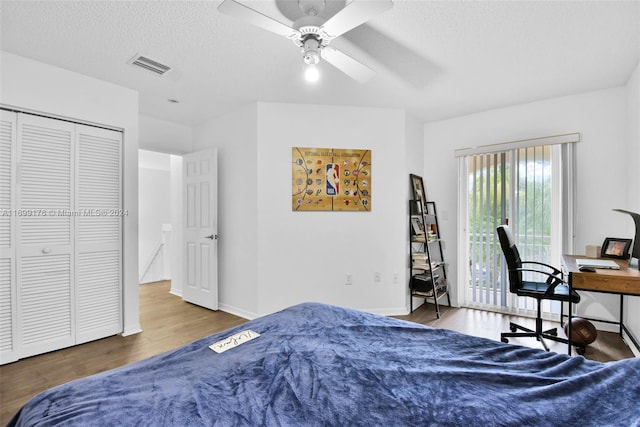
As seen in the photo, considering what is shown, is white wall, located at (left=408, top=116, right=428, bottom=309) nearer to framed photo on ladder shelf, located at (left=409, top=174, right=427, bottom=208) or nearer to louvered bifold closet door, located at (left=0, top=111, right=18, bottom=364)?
framed photo on ladder shelf, located at (left=409, top=174, right=427, bottom=208)

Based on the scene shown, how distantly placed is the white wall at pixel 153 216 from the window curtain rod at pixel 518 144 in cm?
520

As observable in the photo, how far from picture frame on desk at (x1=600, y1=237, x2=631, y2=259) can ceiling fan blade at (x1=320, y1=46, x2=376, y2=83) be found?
2836 millimetres

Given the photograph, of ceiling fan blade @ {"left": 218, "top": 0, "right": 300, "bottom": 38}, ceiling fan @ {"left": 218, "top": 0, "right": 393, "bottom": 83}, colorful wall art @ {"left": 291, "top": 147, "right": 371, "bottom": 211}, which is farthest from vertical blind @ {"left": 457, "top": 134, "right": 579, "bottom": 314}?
ceiling fan blade @ {"left": 218, "top": 0, "right": 300, "bottom": 38}

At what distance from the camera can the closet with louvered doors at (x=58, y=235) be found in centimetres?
250

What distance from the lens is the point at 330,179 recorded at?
11.9ft

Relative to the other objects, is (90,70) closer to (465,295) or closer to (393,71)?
(393,71)

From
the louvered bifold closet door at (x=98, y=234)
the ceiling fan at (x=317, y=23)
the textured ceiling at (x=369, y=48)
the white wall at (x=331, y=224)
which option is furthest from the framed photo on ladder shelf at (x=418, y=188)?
the louvered bifold closet door at (x=98, y=234)

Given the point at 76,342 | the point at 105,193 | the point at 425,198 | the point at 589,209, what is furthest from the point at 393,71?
the point at 76,342

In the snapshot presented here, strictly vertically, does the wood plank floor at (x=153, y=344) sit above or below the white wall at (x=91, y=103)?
below

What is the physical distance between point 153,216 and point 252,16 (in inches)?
223

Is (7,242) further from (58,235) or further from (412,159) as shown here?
(412,159)

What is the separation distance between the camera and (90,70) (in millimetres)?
2732

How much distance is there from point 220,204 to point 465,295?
345 centimetres

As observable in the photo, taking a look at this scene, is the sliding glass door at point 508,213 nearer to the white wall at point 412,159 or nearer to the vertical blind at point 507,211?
the vertical blind at point 507,211
